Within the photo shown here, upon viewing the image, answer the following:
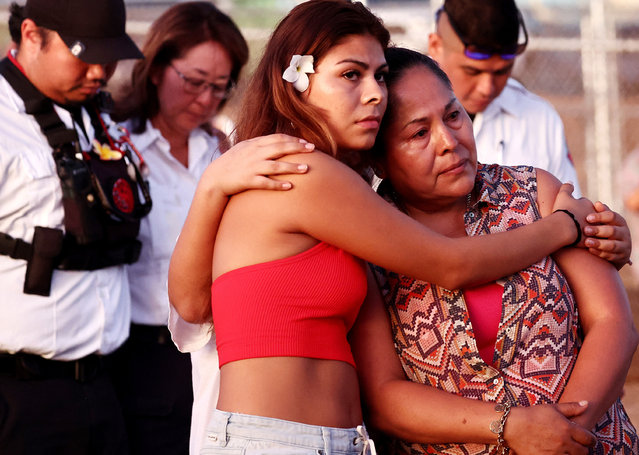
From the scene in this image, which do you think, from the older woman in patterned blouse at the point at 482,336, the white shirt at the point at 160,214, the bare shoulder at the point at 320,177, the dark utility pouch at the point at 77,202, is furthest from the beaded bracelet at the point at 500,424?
the dark utility pouch at the point at 77,202

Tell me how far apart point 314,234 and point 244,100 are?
0.57 meters

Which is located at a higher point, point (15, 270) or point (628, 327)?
point (628, 327)

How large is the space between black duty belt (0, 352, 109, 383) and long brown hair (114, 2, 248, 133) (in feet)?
4.17

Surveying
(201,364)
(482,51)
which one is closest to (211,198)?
(201,364)

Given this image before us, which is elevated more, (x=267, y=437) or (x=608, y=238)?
(x=608, y=238)

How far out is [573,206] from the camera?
2.46 metres

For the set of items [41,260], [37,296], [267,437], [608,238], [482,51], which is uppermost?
[482,51]

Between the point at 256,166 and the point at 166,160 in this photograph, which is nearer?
the point at 256,166

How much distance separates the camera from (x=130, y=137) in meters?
4.14

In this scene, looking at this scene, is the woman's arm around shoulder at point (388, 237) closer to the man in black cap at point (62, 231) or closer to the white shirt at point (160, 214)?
the white shirt at point (160, 214)

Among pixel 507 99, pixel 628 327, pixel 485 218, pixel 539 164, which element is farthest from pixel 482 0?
pixel 628 327

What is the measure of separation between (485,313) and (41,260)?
175 centimetres

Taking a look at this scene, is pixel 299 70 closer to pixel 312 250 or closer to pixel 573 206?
pixel 312 250

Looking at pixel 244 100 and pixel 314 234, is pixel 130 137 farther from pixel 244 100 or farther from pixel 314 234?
pixel 314 234
